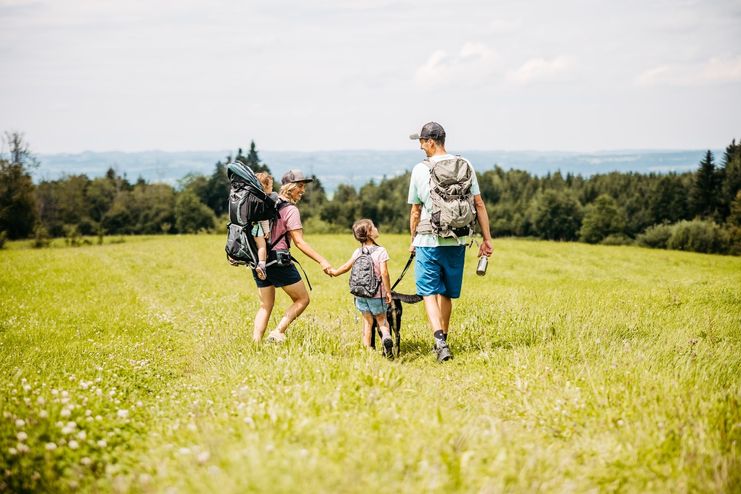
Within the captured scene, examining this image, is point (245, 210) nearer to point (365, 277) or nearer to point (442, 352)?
point (365, 277)

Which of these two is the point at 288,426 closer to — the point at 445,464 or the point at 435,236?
the point at 445,464

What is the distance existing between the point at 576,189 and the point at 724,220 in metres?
41.2

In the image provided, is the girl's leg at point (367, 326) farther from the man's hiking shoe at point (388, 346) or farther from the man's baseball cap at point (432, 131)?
the man's baseball cap at point (432, 131)

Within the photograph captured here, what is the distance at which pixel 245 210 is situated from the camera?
7.18 meters

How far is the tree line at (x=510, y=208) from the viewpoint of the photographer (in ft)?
251

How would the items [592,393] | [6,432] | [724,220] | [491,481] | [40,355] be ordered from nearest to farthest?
[491,481] → [6,432] → [592,393] → [40,355] → [724,220]

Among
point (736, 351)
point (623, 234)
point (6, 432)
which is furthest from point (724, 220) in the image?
point (6, 432)

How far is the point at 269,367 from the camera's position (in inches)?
229

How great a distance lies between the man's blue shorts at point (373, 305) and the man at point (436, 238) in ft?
1.76

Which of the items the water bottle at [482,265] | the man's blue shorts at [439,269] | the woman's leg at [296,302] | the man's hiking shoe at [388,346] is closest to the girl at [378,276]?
the man's hiking shoe at [388,346]

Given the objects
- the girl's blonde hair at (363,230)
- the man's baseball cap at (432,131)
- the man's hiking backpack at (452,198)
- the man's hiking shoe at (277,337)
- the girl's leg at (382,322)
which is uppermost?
the man's baseball cap at (432,131)

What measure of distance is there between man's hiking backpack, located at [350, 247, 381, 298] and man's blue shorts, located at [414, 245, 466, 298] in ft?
1.89

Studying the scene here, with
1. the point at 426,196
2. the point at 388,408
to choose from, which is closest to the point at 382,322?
the point at 426,196

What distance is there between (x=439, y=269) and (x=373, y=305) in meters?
1.02
